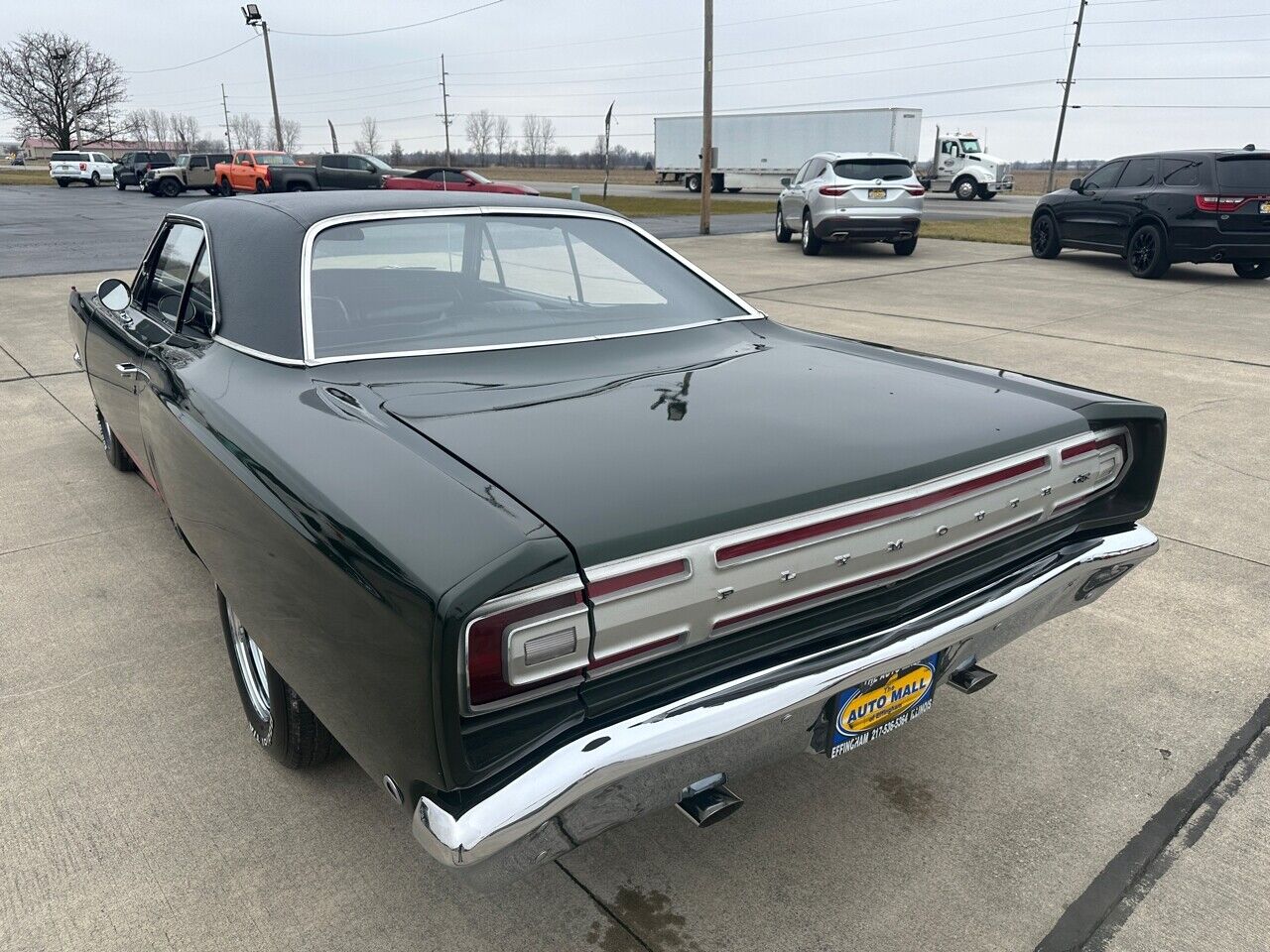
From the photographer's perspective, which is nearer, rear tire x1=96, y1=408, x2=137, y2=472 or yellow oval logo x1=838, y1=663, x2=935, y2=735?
yellow oval logo x1=838, y1=663, x2=935, y2=735

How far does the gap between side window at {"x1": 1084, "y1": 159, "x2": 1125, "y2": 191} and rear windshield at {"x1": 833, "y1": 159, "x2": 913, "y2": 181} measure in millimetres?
2664

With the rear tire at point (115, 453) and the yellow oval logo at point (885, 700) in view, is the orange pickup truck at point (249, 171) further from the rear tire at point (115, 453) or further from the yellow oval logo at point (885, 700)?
the yellow oval logo at point (885, 700)

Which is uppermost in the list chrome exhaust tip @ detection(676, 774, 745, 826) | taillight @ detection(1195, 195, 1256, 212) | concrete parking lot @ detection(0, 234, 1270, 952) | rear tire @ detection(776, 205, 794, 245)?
taillight @ detection(1195, 195, 1256, 212)

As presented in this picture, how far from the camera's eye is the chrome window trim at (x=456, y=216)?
8.35 feet

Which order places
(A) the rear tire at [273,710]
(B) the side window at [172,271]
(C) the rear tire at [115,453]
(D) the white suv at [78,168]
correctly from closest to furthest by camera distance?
(A) the rear tire at [273,710] < (B) the side window at [172,271] < (C) the rear tire at [115,453] < (D) the white suv at [78,168]

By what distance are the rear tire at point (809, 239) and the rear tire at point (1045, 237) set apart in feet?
10.7

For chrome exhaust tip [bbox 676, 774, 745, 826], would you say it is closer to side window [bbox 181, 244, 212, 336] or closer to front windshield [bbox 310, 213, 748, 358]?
front windshield [bbox 310, 213, 748, 358]

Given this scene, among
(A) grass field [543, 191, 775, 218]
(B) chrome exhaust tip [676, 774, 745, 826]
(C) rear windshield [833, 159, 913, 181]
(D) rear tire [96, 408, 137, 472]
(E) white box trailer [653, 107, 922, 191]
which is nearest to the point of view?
(B) chrome exhaust tip [676, 774, 745, 826]

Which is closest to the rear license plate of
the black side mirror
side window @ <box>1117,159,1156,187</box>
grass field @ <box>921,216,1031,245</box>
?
the black side mirror

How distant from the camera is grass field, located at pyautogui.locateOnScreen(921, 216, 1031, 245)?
700 inches

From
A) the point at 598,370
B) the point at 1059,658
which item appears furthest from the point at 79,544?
the point at 1059,658

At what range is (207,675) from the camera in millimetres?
3012

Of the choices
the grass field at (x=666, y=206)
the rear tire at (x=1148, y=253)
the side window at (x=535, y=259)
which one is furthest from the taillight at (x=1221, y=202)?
the grass field at (x=666, y=206)

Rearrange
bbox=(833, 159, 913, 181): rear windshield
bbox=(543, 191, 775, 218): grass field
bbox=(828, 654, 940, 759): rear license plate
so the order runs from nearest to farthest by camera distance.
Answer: bbox=(828, 654, 940, 759): rear license plate < bbox=(833, 159, 913, 181): rear windshield < bbox=(543, 191, 775, 218): grass field
